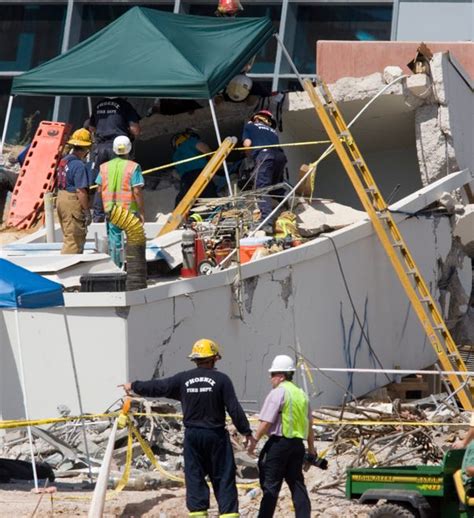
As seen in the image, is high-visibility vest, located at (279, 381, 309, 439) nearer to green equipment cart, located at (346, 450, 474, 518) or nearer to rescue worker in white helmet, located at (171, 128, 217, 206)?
green equipment cart, located at (346, 450, 474, 518)

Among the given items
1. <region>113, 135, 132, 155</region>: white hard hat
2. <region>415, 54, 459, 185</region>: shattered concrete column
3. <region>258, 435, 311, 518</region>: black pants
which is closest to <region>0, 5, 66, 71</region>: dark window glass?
<region>415, 54, 459, 185</region>: shattered concrete column

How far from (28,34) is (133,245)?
11.1 meters

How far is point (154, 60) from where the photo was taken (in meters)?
18.7

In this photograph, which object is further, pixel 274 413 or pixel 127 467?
pixel 127 467

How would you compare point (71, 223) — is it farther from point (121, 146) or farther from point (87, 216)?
point (121, 146)

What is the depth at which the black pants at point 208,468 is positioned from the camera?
37.3 ft

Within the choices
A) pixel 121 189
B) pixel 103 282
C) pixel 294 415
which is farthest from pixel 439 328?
pixel 294 415

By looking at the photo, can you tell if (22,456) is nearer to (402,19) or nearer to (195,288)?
(195,288)

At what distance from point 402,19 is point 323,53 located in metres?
2.76

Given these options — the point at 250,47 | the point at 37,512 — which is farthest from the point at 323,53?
the point at 37,512

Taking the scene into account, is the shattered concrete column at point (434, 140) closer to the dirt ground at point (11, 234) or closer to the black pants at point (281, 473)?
the dirt ground at point (11, 234)

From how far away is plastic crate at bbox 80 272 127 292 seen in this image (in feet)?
48.2

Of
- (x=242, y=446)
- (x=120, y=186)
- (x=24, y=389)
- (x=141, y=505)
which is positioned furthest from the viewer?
(x=120, y=186)

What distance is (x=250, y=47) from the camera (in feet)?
63.4
